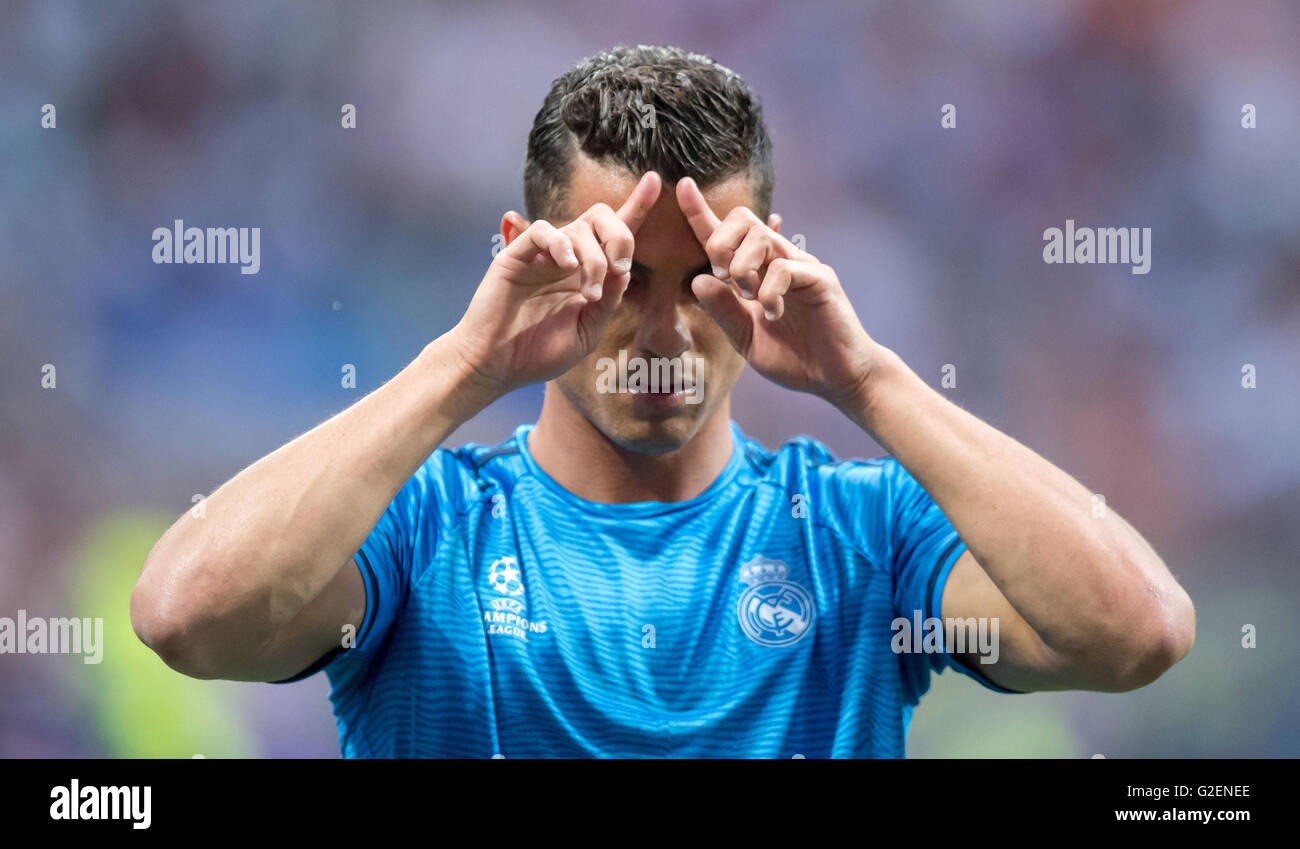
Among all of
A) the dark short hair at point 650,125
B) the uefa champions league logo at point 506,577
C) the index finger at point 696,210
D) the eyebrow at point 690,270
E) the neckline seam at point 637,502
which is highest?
the dark short hair at point 650,125

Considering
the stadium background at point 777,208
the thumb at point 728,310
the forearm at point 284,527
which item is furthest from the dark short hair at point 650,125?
the stadium background at point 777,208

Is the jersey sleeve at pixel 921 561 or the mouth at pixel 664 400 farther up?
the mouth at pixel 664 400

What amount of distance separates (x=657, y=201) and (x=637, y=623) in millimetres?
820

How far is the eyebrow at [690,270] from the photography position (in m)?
2.10

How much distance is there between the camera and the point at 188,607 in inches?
68.9

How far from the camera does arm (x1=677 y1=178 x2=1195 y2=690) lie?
1.82 m

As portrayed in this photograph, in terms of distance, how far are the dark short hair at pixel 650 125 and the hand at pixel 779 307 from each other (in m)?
0.20

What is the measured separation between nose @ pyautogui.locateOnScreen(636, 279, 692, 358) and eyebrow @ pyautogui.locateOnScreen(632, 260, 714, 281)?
34mm

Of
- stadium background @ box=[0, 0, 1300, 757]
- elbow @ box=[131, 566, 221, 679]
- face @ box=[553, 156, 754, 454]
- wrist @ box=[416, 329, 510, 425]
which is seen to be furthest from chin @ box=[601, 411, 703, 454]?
stadium background @ box=[0, 0, 1300, 757]

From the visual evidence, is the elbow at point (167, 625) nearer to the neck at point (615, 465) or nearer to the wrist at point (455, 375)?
the wrist at point (455, 375)

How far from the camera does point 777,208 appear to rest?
4102 mm

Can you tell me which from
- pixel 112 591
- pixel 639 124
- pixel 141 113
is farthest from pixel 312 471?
pixel 141 113
